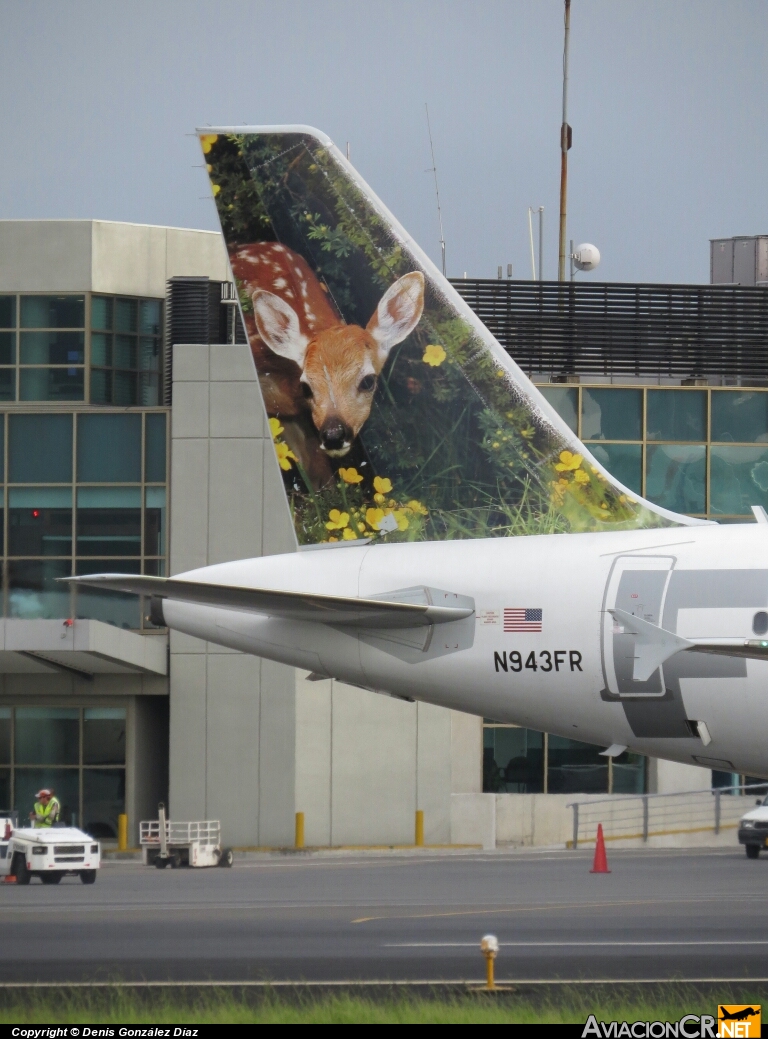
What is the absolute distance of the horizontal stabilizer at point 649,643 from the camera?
46.2 ft

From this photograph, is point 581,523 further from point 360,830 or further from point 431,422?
point 360,830

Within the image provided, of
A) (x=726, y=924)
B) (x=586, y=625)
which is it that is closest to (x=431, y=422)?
(x=586, y=625)

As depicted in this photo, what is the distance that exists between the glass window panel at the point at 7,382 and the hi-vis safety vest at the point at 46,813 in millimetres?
17971

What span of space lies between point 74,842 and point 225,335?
18668 mm

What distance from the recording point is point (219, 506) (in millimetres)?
44062

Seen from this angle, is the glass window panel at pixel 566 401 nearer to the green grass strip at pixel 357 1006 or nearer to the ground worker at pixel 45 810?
the ground worker at pixel 45 810

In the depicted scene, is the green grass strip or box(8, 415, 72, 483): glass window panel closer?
the green grass strip

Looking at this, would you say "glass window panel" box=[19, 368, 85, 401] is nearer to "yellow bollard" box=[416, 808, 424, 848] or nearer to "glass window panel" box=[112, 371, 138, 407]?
"glass window panel" box=[112, 371, 138, 407]

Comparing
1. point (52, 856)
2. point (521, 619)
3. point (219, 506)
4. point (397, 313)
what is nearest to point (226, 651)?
point (219, 506)

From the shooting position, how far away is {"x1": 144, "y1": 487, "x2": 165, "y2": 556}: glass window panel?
44875mm

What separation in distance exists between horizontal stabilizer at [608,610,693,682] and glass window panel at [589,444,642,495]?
3130cm

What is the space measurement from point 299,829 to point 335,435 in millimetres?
27430

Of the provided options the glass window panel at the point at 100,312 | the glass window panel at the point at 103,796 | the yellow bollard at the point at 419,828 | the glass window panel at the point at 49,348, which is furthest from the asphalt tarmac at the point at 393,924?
the glass window panel at the point at 100,312

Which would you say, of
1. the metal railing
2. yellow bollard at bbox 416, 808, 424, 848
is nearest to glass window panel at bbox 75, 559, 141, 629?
yellow bollard at bbox 416, 808, 424, 848
